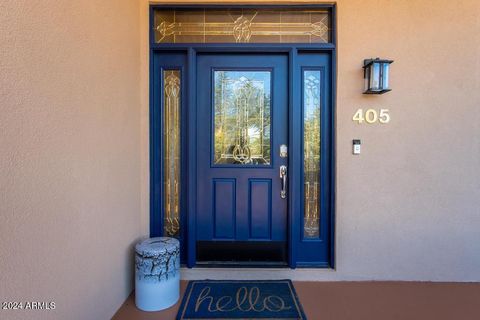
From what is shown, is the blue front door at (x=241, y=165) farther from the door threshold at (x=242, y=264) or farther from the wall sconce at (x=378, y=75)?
the wall sconce at (x=378, y=75)

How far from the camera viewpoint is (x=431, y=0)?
2217 millimetres

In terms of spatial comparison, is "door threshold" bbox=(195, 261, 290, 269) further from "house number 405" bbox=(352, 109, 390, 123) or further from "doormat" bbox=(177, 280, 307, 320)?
"house number 405" bbox=(352, 109, 390, 123)

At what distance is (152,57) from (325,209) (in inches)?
84.6

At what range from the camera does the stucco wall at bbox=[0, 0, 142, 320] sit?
1.06 meters

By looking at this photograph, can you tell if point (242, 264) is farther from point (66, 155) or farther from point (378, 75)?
point (378, 75)

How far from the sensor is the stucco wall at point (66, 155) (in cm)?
106

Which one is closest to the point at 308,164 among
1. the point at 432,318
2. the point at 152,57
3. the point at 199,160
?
the point at 199,160

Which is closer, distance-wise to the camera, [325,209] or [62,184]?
[62,184]

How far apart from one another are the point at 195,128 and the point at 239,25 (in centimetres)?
105

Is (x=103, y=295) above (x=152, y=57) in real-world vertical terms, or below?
below

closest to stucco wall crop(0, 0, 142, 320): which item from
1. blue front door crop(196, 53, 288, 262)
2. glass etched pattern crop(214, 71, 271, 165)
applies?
blue front door crop(196, 53, 288, 262)

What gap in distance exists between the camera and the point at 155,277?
1865 mm

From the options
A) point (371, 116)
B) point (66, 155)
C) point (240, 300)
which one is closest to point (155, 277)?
point (240, 300)

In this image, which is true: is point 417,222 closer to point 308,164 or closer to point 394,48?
point 308,164
